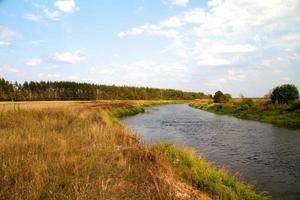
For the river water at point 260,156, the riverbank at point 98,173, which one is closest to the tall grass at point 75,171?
the riverbank at point 98,173

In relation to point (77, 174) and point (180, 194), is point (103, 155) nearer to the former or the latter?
point (77, 174)

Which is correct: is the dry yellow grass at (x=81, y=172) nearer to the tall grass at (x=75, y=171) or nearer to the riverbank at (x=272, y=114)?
the tall grass at (x=75, y=171)

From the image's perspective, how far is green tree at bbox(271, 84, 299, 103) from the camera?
44.9 meters

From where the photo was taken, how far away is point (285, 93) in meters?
45.4

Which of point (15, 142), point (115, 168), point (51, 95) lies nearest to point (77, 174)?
point (115, 168)

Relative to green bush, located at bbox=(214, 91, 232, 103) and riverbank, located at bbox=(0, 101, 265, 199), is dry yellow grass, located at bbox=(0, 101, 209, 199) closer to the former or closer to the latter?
riverbank, located at bbox=(0, 101, 265, 199)

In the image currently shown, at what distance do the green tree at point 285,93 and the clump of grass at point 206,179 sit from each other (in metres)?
36.3

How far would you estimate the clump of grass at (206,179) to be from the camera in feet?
34.2

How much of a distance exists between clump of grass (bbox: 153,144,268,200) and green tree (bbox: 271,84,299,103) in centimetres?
3628

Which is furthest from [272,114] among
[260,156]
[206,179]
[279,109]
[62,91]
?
[62,91]

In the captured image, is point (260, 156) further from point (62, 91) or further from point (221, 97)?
point (62, 91)

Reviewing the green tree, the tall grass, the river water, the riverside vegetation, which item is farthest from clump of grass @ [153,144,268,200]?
the green tree

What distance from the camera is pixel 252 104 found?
2120 inches

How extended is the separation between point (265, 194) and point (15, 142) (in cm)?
880
